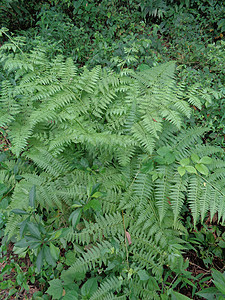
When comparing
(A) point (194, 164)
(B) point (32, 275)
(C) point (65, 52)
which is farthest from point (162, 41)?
(B) point (32, 275)

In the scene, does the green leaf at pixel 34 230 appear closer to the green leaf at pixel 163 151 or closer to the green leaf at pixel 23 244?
the green leaf at pixel 23 244

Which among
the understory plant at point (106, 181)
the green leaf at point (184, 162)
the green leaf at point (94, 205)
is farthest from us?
the green leaf at point (184, 162)

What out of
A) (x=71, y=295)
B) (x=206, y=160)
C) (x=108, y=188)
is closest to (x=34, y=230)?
(x=71, y=295)

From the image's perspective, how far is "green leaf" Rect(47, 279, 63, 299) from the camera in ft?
7.33

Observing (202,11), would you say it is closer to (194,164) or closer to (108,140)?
(194,164)

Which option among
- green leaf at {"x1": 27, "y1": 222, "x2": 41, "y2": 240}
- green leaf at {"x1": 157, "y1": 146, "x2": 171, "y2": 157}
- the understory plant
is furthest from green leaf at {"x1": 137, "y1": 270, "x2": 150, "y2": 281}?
green leaf at {"x1": 157, "y1": 146, "x2": 171, "y2": 157}

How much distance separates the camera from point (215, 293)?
81.7 inches

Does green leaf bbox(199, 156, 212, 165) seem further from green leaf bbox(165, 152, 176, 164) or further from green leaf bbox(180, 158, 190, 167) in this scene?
green leaf bbox(165, 152, 176, 164)

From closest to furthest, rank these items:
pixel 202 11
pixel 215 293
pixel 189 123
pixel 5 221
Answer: pixel 215 293, pixel 5 221, pixel 189 123, pixel 202 11

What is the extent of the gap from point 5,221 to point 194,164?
98.2 inches

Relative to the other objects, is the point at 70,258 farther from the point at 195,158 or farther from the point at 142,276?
the point at 195,158

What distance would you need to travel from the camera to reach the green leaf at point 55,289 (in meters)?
2.23

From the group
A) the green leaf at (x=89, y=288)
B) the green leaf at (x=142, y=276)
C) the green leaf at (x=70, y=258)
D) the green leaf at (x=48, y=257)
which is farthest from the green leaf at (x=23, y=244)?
the green leaf at (x=142, y=276)

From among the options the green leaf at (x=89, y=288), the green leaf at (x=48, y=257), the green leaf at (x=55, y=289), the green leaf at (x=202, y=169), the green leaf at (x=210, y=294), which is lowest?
the green leaf at (x=55, y=289)
